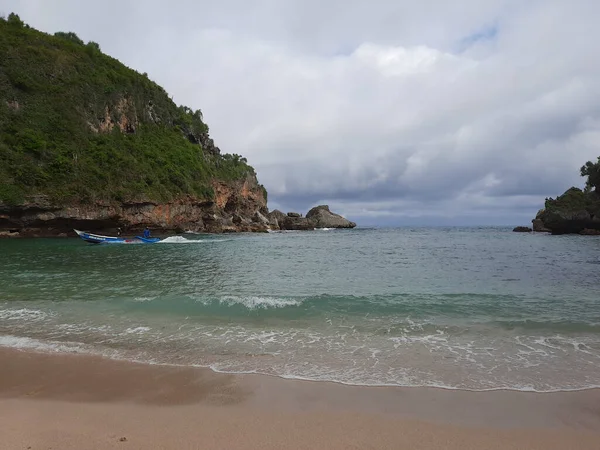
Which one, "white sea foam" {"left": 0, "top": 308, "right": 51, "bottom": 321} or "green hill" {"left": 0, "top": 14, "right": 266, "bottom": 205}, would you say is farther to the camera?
"green hill" {"left": 0, "top": 14, "right": 266, "bottom": 205}

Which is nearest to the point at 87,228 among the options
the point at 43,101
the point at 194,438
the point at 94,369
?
the point at 43,101

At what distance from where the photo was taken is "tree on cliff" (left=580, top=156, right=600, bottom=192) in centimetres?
5982

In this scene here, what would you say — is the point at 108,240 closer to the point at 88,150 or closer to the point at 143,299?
the point at 88,150

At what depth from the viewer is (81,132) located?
5475 centimetres

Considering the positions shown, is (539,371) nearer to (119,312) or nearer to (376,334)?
(376,334)

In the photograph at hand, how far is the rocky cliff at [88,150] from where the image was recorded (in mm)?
47156

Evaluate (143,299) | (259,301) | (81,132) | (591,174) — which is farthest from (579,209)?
(81,132)

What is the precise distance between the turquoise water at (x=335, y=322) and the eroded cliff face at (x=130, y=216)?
32832 mm

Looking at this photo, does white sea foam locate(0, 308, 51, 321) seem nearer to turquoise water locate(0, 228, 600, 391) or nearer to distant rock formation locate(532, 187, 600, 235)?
turquoise water locate(0, 228, 600, 391)

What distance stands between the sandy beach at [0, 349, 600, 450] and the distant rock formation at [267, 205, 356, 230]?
3248 inches

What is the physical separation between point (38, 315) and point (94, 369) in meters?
5.57

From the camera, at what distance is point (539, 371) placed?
6516mm

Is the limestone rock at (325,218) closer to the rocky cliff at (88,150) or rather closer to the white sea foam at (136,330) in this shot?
the rocky cliff at (88,150)

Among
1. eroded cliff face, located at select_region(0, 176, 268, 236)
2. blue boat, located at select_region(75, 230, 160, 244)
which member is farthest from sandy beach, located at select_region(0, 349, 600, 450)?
eroded cliff face, located at select_region(0, 176, 268, 236)
